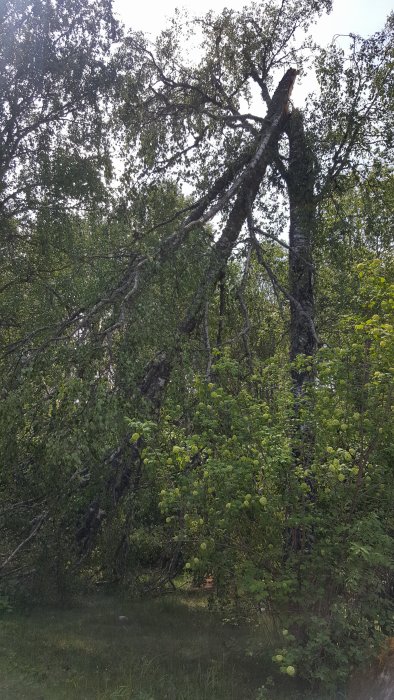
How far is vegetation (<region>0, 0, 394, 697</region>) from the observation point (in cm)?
526

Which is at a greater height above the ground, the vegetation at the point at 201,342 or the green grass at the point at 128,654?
the vegetation at the point at 201,342

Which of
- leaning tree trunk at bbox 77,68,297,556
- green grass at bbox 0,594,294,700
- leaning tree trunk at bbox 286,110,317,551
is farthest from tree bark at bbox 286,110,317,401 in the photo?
green grass at bbox 0,594,294,700

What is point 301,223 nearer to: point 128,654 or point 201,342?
point 201,342

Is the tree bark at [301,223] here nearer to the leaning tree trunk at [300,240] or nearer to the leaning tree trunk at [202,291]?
the leaning tree trunk at [300,240]

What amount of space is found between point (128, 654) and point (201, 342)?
3770 millimetres

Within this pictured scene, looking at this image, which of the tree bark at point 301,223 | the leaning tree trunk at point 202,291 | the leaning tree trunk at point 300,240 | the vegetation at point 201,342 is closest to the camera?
the vegetation at point 201,342

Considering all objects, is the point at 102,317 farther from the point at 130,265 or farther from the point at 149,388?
the point at 149,388

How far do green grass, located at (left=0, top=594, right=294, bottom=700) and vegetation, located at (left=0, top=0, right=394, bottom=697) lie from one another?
0.51 feet

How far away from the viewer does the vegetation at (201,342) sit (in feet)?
17.3

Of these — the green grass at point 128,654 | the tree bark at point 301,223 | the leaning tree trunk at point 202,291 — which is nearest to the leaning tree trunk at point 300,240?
the tree bark at point 301,223

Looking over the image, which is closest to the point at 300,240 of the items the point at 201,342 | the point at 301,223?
the point at 301,223

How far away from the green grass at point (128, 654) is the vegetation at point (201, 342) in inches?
6.1

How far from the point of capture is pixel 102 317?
6.82m

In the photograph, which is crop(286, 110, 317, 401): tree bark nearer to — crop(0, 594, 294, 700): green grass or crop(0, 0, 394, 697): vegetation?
crop(0, 0, 394, 697): vegetation
